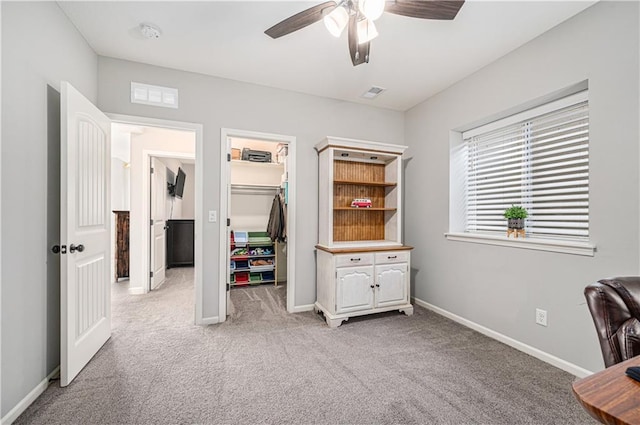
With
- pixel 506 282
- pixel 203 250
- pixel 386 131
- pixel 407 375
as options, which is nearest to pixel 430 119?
pixel 386 131

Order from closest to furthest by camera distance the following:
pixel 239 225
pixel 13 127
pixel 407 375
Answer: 1. pixel 13 127
2. pixel 407 375
3. pixel 239 225

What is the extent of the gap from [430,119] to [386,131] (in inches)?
23.2

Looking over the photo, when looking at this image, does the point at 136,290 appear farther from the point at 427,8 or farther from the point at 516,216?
the point at 516,216

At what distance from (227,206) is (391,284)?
1992mm

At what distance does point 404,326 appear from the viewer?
2.89 metres

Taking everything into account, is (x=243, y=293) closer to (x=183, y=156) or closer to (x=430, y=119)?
(x=183, y=156)

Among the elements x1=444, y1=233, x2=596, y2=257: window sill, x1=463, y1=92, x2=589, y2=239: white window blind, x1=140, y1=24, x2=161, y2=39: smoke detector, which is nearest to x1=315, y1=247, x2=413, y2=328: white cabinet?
x1=444, y1=233, x2=596, y2=257: window sill

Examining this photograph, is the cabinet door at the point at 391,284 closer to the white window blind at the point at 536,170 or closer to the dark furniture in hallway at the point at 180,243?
the white window blind at the point at 536,170

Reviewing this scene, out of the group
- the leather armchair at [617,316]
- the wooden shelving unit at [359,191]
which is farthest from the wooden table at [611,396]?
the wooden shelving unit at [359,191]

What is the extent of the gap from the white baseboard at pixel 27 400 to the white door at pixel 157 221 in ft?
7.57

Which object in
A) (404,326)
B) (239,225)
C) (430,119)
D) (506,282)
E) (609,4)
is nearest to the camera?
(609,4)

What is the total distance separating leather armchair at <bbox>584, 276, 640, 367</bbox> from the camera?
3.21 feet

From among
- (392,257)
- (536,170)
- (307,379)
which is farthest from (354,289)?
(536,170)

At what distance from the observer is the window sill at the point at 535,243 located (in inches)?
77.7
